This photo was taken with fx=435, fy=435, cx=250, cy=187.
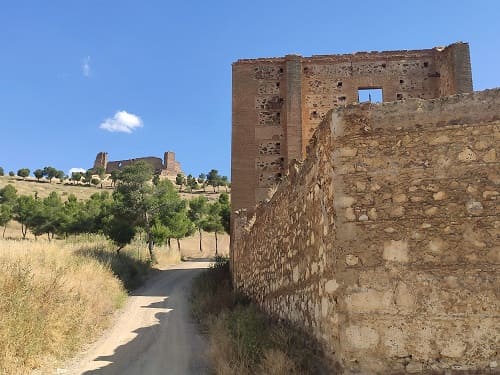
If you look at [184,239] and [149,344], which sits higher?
[184,239]

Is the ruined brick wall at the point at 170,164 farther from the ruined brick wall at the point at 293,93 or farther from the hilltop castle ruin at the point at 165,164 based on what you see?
the ruined brick wall at the point at 293,93

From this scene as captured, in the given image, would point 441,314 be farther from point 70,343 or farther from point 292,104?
point 292,104

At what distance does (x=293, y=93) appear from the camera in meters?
19.6

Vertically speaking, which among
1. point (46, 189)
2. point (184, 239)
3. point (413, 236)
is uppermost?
point (46, 189)

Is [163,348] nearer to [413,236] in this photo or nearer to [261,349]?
[261,349]

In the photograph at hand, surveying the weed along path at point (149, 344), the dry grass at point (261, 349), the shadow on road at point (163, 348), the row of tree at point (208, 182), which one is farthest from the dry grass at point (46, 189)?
the dry grass at point (261, 349)

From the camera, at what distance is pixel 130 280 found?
20516 mm

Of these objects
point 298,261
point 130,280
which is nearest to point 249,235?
point 298,261

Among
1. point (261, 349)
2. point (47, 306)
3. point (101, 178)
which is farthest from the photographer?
point (101, 178)

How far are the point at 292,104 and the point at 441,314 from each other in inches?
639

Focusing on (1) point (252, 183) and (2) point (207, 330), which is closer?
(2) point (207, 330)

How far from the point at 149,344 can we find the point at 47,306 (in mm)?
2382

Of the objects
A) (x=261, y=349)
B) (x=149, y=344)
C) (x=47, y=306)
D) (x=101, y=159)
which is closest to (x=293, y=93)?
(x=149, y=344)

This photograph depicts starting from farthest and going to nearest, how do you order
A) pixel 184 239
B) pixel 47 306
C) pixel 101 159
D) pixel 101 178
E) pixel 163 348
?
pixel 101 159, pixel 101 178, pixel 184 239, pixel 163 348, pixel 47 306
